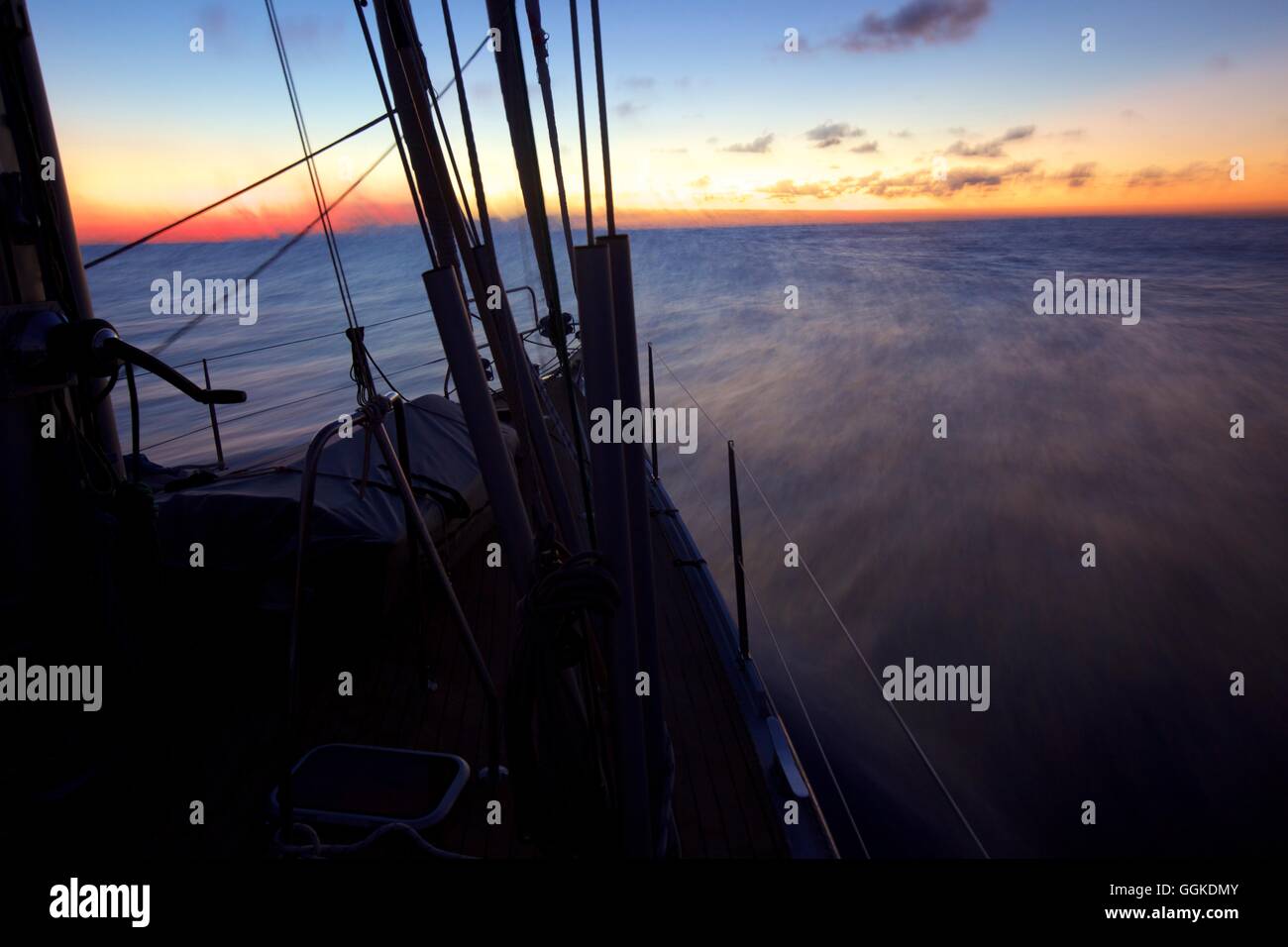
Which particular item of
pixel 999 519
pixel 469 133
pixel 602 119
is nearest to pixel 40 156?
pixel 469 133

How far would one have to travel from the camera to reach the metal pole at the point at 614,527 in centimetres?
137

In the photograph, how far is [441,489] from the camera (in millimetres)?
5020

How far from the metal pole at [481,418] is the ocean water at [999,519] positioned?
116 inches

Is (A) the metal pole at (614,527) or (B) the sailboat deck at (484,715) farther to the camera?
(B) the sailboat deck at (484,715)

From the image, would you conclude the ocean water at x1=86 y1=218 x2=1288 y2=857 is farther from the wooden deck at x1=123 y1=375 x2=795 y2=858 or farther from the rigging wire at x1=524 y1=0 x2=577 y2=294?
the rigging wire at x1=524 y1=0 x2=577 y2=294

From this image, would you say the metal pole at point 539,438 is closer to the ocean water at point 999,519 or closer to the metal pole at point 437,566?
the metal pole at point 437,566

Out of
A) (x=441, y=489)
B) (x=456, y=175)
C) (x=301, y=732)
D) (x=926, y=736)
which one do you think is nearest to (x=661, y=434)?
(x=926, y=736)

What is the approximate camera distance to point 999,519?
47.5ft

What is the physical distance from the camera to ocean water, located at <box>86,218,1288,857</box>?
27.6ft

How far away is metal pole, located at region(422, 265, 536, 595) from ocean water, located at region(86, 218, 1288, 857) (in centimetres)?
294

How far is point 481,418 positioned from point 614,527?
13.7 inches

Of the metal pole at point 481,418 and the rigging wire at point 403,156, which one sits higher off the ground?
the rigging wire at point 403,156

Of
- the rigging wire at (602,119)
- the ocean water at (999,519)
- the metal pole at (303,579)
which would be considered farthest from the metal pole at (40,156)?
the ocean water at (999,519)
